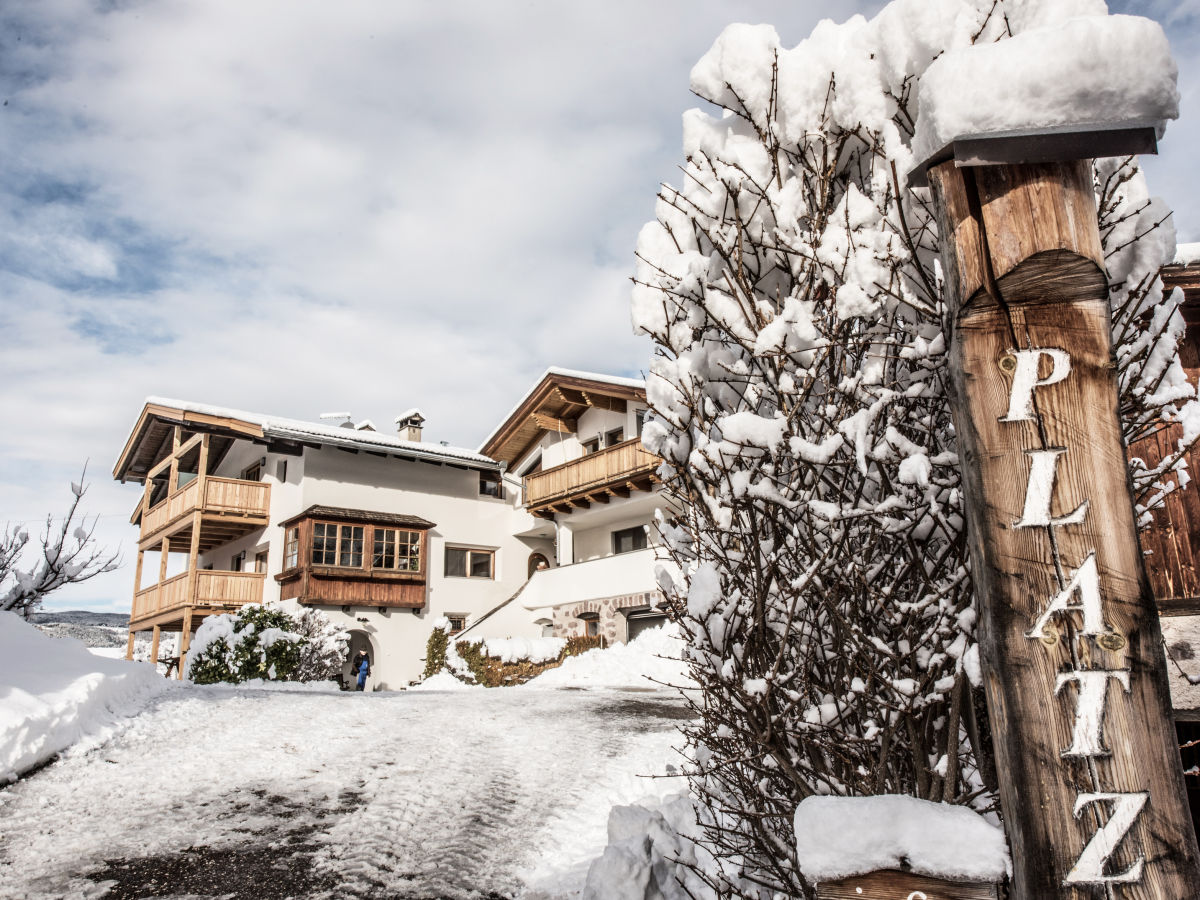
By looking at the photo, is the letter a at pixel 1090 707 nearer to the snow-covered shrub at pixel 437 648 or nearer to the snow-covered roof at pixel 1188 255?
the snow-covered roof at pixel 1188 255

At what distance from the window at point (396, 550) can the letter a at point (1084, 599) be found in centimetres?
2338

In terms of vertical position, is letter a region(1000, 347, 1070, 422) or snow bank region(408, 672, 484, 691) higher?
letter a region(1000, 347, 1070, 422)

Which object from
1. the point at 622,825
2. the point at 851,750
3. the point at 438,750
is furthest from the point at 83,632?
the point at 851,750

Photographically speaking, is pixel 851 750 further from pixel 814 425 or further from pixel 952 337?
pixel 952 337

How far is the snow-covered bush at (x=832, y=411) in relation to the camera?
2.59 meters

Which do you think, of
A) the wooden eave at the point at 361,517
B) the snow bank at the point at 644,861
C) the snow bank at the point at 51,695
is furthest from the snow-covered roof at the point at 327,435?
the snow bank at the point at 644,861

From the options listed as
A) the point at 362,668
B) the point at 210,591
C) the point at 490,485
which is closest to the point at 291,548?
the point at 210,591

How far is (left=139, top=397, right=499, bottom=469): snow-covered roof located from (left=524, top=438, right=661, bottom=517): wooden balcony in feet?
10.4

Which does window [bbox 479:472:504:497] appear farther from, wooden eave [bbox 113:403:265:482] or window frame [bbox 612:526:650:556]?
wooden eave [bbox 113:403:265:482]

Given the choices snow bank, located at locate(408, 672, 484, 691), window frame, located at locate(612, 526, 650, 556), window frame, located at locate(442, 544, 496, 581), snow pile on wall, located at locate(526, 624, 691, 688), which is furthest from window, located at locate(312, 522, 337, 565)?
snow pile on wall, located at locate(526, 624, 691, 688)

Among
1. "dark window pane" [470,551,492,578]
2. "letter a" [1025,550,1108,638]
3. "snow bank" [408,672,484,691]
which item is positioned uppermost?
"dark window pane" [470,551,492,578]

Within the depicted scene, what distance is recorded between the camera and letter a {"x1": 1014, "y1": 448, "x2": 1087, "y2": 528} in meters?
1.96

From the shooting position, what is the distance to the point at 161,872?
515 cm

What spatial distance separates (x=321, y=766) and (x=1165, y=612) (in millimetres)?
7143
